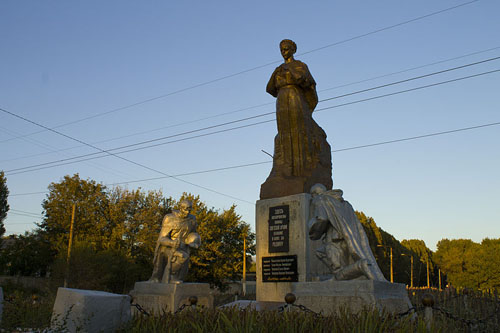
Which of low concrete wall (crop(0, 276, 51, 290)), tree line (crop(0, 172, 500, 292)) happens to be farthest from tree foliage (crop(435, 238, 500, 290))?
low concrete wall (crop(0, 276, 51, 290))

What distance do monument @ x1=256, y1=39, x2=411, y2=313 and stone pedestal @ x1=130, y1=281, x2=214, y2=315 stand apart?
1.30 m

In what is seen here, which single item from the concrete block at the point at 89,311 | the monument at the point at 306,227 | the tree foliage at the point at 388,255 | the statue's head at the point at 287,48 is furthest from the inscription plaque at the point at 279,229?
the tree foliage at the point at 388,255

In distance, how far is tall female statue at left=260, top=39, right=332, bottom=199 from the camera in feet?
35.8

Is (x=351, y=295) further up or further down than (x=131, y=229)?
further down

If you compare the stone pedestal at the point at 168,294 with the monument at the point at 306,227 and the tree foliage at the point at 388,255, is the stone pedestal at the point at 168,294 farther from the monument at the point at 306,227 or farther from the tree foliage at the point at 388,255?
the tree foliage at the point at 388,255

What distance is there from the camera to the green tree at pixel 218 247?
3575cm

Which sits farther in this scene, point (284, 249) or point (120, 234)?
point (120, 234)

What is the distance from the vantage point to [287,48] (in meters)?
11.9

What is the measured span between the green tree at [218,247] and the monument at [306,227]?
81.4ft

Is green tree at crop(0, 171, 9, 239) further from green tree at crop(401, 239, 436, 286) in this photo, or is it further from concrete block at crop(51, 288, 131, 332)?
green tree at crop(401, 239, 436, 286)

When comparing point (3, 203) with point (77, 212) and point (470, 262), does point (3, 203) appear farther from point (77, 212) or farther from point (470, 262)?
point (470, 262)

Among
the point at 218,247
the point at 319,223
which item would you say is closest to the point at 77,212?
the point at 218,247

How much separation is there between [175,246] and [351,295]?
17.0 ft

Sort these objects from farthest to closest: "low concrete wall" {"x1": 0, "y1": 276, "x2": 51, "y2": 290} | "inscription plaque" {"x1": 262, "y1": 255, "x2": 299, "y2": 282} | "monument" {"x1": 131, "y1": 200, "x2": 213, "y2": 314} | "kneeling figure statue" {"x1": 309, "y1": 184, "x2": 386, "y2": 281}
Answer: "low concrete wall" {"x1": 0, "y1": 276, "x2": 51, "y2": 290} < "monument" {"x1": 131, "y1": 200, "x2": 213, "y2": 314} < "inscription plaque" {"x1": 262, "y1": 255, "x2": 299, "y2": 282} < "kneeling figure statue" {"x1": 309, "y1": 184, "x2": 386, "y2": 281}
